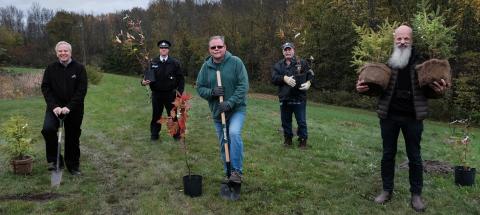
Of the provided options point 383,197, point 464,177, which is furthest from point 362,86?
point 464,177

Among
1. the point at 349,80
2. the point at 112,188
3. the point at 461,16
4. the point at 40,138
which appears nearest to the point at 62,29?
the point at 349,80

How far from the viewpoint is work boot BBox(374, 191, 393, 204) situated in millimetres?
6020

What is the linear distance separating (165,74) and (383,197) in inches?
218

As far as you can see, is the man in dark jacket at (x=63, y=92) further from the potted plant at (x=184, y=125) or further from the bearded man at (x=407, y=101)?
the bearded man at (x=407, y=101)

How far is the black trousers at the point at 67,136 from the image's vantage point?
7008mm

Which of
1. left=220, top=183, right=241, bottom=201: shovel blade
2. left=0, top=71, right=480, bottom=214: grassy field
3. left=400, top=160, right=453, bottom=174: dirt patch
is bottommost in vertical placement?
left=400, top=160, right=453, bottom=174: dirt patch

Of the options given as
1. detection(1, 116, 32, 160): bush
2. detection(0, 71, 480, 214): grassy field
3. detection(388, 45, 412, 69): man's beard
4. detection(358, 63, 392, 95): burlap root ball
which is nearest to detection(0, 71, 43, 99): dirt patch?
detection(0, 71, 480, 214): grassy field

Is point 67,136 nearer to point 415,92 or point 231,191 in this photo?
point 231,191

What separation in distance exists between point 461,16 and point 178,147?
2252 cm

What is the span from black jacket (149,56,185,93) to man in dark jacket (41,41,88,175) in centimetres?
278

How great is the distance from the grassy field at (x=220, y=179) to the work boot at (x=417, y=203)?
0.09 m

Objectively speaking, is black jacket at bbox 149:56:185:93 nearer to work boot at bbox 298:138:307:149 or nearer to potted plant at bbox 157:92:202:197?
work boot at bbox 298:138:307:149

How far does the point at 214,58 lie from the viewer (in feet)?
20.5

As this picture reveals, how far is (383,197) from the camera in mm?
6051
